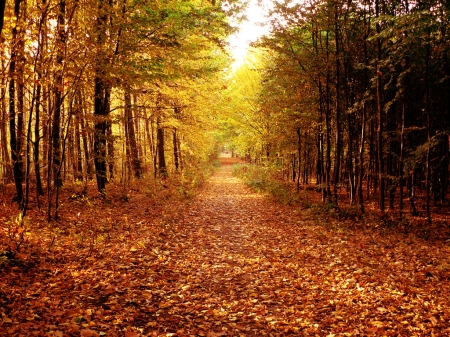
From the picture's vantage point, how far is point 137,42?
463 inches

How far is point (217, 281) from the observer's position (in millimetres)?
6875

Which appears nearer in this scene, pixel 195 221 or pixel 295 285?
pixel 295 285

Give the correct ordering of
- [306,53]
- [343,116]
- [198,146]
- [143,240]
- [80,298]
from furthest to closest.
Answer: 1. [198,146]
2. [343,116]
3. [306,53]
4. [143,240]
5. [80,298]

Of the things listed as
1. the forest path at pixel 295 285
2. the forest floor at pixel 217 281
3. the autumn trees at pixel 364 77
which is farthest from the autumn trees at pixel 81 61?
the forest path at pixel 295 285

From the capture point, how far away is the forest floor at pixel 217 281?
4.85 metres

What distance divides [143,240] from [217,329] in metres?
4.60

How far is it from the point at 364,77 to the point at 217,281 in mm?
13524

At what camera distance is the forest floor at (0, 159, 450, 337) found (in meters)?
4.85

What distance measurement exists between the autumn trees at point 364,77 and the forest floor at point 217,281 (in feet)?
14.1

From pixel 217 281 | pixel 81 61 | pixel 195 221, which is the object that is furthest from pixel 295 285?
pixel 81 61

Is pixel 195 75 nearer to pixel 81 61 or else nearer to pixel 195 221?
pixel 81 61

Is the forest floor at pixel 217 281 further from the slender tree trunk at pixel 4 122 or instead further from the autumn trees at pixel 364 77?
the autumn trees at pixel 364 77

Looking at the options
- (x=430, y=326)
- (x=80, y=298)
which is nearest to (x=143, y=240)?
(x=80, y=298)

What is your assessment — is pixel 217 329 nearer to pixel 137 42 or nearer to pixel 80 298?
pixel 80 298
